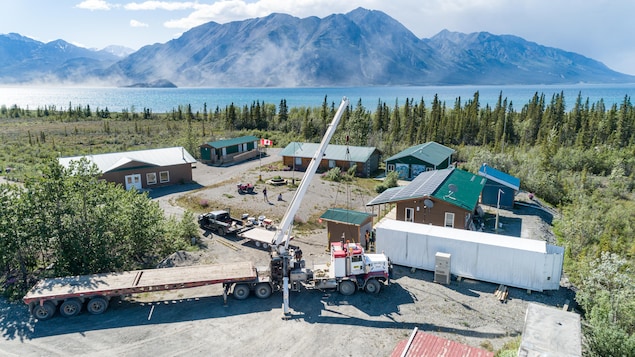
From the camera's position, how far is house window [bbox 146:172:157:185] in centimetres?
4135

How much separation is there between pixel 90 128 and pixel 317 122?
50.7 meters

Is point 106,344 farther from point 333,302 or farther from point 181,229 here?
point 181,229

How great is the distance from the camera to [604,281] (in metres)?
17.1

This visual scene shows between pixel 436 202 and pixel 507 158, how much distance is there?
2437 cm

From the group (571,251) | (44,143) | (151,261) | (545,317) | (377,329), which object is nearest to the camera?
(545,317)

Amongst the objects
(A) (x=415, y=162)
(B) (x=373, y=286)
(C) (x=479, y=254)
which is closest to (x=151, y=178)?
(A) (x=415, y=162)

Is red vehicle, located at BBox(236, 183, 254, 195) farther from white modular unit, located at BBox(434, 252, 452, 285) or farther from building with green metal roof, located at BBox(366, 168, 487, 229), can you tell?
white modular unit, located at BBox(434, 252, 452, 285)

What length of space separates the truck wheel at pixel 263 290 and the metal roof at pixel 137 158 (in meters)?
27.3

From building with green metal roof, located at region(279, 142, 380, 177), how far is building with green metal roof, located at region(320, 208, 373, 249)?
24.6m

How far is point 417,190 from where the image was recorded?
28.4 meters

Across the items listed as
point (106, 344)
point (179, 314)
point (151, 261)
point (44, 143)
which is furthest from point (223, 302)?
point (44, 143)

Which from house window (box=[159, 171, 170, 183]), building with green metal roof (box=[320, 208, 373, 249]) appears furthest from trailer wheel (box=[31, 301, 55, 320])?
house window (box=[159, 171, 170, 183])

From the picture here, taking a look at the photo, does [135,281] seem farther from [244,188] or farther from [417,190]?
[244,188]

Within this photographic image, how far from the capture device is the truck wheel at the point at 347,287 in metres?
18.6
